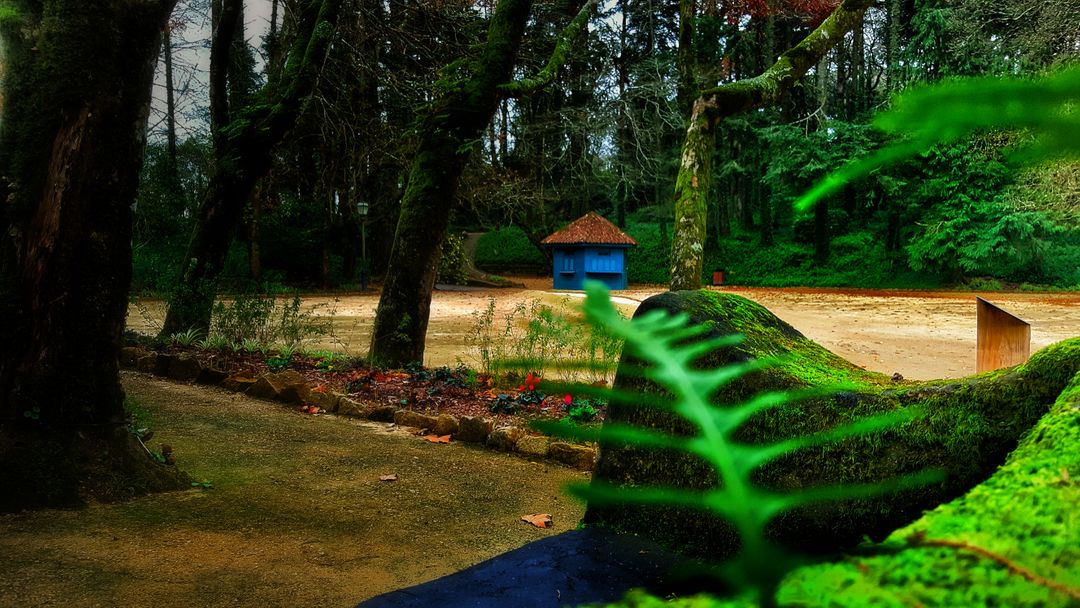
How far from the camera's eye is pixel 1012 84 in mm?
294

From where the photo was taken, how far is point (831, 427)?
235cm

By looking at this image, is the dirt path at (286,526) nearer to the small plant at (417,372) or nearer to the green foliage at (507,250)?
the small plant at (417,372)

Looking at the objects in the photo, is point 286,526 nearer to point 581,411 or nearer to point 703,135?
point 581,411

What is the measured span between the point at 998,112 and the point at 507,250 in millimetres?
36344

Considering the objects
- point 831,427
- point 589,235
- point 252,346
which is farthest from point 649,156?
point 831,427

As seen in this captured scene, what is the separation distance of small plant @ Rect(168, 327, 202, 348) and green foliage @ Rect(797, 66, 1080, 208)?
367 inches

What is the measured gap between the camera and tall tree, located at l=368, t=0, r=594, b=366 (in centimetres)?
782

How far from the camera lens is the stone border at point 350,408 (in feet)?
17.0

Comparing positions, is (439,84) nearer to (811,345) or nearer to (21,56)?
(21,56)

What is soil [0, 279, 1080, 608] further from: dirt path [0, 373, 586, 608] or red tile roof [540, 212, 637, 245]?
red tile roof [540, 212, 637, 245]

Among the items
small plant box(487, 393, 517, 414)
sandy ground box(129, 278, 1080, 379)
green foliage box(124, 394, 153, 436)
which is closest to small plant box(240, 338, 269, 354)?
sandy ground box(129, 278, 1080, 379)

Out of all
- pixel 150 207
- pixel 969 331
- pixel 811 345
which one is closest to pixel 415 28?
pixel 811 345

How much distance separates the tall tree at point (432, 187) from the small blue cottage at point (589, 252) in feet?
60.0

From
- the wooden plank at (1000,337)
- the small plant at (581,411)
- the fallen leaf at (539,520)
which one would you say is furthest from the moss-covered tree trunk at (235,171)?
the wooden plank at (1000,337)
